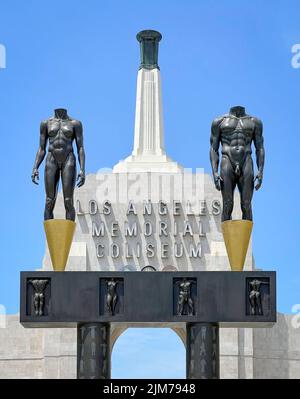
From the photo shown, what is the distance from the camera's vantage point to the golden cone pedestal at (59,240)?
19.9 metres

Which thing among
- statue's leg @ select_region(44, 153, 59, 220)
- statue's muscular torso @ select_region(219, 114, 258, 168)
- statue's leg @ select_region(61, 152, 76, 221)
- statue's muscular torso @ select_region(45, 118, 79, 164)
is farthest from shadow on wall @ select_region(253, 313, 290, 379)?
statue's muscular torso @ select_region(45, 118, 79, 164)

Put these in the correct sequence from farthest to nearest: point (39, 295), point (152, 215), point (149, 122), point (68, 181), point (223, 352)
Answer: point (149, 122), point (152, 215), point (223, 352), point (68, 181), point (39, 295)

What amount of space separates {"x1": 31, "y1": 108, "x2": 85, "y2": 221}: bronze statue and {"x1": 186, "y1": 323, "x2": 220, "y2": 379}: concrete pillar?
10.3 feet

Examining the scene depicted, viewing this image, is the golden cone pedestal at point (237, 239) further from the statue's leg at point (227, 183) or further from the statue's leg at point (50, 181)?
the statue's leg at point (50, 181)

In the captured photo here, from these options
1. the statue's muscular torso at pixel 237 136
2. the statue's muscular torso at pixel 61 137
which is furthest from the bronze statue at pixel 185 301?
the statue's muscular torso at pixel 61 137

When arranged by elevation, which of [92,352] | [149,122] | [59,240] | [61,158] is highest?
[149,122]

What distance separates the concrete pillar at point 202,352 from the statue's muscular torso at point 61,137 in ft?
12.9

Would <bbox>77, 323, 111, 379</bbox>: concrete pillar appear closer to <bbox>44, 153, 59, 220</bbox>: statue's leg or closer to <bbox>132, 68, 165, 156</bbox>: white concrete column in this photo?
<bbox>44, 153, 59, 220</bbox>: statue's leg

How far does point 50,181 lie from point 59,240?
112cm

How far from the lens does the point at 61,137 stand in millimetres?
20250

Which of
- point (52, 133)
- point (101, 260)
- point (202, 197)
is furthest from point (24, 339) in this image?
point (52, 133)

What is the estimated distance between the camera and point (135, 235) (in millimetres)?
46938

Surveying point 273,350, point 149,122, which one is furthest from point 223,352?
point 149,122

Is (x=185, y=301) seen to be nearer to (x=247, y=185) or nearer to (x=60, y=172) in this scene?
(x=247, y=185)
